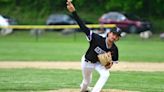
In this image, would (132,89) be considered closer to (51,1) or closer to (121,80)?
(121,80)

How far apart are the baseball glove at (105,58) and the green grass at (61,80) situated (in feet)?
7.09

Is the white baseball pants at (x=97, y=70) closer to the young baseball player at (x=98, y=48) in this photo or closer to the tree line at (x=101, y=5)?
the young baseball player at (x=98, y=48)

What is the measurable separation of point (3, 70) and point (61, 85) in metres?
4.57

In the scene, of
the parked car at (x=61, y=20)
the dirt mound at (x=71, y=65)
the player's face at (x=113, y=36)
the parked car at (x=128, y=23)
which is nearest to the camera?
the player's face at (x=113, y=36)

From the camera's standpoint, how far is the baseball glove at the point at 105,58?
1136cm

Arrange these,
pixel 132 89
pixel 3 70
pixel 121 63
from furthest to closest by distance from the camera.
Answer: pixel 121 63, pixel 3 70, pixel 132 89

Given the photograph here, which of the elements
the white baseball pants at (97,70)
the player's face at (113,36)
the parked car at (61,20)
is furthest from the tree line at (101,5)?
the player's face at (113,36)

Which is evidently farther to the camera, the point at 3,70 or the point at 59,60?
the point at 59,60

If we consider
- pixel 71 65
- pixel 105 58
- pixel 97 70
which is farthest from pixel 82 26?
pixel 71 65

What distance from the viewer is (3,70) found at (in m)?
18.1

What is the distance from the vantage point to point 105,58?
11359 mm

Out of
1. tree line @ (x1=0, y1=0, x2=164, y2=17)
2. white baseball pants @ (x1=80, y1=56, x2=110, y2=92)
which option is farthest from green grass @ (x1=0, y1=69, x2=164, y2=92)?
tree line @ (x1=0, y1=0, x2=164, y2=17)

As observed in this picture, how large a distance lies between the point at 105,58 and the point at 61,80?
415cm

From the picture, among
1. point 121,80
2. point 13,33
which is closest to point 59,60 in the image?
point 121,80
